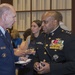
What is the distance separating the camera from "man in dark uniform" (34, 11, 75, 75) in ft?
7.95

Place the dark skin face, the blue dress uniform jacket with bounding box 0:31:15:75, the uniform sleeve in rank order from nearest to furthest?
the blue dress uniform jacket with bounding box 0:31:15:75 < the uniform sleeve < the dark skin face

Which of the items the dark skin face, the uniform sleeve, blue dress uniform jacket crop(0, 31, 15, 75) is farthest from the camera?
the dark skin face

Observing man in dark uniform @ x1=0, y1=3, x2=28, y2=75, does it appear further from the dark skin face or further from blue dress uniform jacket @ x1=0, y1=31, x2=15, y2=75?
the dark skin face

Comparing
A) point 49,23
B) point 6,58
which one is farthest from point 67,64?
point 6,58

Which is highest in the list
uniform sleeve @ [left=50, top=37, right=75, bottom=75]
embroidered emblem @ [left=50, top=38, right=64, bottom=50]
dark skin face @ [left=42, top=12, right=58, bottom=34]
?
dark skin face @ [left=42, top=12, right=58, bottom=34]

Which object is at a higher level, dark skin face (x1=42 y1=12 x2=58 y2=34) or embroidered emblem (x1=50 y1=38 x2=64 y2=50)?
dark skin face (x1=42 y1=12 x2=58 y2=34)

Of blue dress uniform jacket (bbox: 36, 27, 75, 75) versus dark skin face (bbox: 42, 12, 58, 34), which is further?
dark skin face (bbox: 42, 12, 58, 34)

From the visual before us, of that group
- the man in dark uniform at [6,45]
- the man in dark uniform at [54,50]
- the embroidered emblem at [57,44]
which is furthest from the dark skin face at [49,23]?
the man in dark uniform at [6,45]

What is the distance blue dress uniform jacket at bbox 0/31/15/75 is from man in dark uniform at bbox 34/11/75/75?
34 cm

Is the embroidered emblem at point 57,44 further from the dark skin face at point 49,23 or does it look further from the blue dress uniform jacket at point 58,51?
the dark skin face at point 49,23

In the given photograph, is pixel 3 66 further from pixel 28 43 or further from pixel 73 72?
pixel 28 43

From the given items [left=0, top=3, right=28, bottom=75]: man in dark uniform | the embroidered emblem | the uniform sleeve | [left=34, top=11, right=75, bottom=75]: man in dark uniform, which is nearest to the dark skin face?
[left=34, top=11, right=75, bottom=75]: man in dark uniform

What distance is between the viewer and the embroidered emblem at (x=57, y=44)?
2.49m

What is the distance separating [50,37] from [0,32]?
563mm
